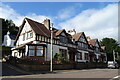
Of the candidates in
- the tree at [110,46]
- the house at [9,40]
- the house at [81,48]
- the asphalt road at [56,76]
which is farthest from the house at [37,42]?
the tree at [110,46]

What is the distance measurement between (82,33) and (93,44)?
9.22 meters

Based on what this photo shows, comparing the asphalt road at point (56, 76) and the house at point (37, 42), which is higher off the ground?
the house at point (37, 42)

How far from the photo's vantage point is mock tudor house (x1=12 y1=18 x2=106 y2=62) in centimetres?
2600

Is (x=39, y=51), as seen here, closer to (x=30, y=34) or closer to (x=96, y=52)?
(x=30, y=34)

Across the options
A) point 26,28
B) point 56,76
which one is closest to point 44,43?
point 26,28

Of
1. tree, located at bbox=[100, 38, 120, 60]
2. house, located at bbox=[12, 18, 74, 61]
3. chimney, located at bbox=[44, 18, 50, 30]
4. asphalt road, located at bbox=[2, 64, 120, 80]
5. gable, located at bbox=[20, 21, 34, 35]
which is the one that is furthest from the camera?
tree, located at bbox=[100, 38, 120, 60]

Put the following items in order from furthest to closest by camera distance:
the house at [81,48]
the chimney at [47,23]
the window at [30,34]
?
the house at [81,48] < the chimney at [47,23] < the window at [30,34]

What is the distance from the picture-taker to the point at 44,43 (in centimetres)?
2714

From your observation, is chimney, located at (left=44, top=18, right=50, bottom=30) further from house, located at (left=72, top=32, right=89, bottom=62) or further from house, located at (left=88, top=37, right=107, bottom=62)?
house, located at (left=88, top=37, right=107, bottom=62)

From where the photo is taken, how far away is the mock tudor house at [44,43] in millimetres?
26000

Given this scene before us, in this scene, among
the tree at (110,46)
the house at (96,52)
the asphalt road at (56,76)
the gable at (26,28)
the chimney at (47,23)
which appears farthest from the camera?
the tree at (110,46)

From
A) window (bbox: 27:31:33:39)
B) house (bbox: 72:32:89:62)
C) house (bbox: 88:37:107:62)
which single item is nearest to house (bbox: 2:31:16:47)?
house (bbox: 72:32:89:62)

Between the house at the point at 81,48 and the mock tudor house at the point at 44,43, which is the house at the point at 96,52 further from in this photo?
the house at the point at 81,48

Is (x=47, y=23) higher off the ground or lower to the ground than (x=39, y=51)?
higher
